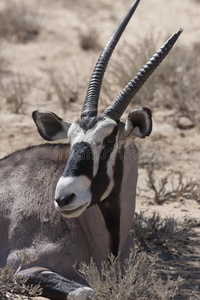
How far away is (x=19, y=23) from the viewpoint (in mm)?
14438

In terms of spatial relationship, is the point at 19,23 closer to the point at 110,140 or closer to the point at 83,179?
the point at 110,140

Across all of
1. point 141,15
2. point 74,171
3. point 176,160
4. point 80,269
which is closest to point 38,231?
point 80,269

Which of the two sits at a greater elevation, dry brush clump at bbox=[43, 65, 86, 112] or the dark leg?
dry brush clump at bbox=[43, 65, 86, 112]

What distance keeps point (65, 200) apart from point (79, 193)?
0.15 meters

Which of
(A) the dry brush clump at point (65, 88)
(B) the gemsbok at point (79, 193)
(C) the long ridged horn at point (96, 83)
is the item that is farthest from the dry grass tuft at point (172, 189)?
(A) the dry brush clump at point (65, 88)

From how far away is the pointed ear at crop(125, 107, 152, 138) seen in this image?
482cm

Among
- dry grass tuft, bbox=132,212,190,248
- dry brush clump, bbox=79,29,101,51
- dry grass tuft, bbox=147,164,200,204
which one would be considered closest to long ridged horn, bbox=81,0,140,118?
dry grass tuft, bbox=132,212,190,248

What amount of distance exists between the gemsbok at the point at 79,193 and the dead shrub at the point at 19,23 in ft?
30.1

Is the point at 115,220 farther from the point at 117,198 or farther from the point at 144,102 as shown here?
the point at 144,102

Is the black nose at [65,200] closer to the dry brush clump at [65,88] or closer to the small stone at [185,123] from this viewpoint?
the small stone at [185,123]

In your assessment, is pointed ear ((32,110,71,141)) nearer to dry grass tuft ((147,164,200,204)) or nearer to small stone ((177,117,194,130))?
dry grass tuft ((147,164,200,204))

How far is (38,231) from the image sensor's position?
511cm

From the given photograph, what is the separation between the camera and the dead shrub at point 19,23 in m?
14.4

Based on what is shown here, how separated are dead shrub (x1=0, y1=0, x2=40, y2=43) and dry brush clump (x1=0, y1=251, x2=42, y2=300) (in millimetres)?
10086
